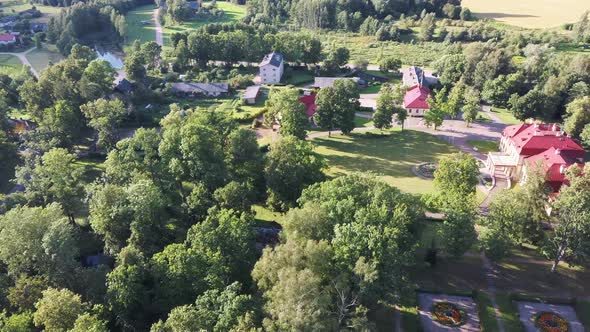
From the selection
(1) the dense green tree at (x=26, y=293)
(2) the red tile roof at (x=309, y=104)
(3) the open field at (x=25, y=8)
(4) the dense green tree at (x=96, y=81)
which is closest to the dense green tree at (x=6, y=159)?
(4) the dense green tree at (x=96, y=81)

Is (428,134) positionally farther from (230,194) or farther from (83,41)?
(83,41)

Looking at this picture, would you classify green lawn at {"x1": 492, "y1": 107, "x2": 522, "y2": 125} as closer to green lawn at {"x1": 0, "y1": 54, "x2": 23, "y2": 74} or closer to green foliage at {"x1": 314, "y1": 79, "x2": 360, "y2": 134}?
green foliage at {"x1": 314, "y1": 79, "x2": 360, "y2": 134}

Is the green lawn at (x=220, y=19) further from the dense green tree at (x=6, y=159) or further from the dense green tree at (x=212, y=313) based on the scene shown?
the dense green tree at (x=212, y=313)

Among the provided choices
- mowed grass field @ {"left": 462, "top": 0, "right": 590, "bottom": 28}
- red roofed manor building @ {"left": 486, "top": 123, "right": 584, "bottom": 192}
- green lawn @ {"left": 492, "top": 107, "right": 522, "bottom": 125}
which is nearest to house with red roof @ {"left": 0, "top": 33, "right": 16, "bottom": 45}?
green lawn @ {"left": 492, "top": 107, "right": 522, "bottom": 125}

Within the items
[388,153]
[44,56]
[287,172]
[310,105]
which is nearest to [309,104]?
[310,105]

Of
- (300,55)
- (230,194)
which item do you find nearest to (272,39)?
(300,55)

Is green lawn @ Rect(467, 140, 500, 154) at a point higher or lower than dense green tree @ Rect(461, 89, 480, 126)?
lower
